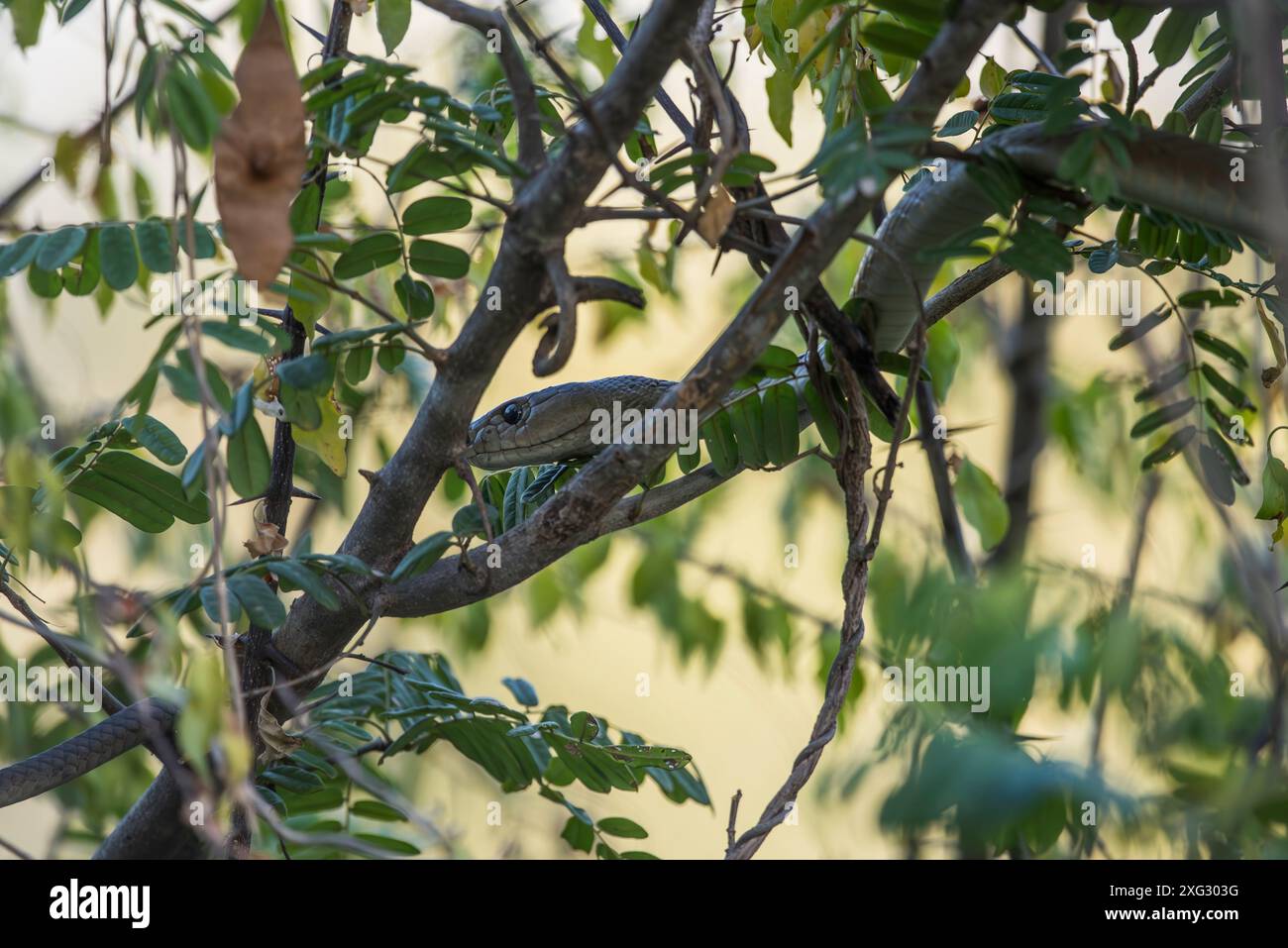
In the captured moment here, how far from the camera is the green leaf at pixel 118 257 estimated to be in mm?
1276

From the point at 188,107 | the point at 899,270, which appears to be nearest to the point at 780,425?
the point at 899,270

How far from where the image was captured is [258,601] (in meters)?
1.21

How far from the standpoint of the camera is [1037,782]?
1.01 m

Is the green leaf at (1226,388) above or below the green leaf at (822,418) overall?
above

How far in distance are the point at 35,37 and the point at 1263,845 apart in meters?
1.66

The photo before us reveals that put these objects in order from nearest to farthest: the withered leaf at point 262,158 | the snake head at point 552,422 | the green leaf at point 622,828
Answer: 1. the withered leaf at point 262,158
2. the snake head at point 552,422
3. the green leaf at point 622,828

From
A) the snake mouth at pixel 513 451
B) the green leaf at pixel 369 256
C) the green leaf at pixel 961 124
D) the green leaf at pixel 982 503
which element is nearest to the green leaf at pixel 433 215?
the green leaf at pixel 369 256

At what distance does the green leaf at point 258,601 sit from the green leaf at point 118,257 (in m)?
0.35

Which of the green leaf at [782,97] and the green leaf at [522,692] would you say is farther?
the green leaf at [522,692]

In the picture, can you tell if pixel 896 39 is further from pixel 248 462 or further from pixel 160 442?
pixel 160 442

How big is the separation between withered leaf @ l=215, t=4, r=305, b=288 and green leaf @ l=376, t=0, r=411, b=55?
52 centimetres

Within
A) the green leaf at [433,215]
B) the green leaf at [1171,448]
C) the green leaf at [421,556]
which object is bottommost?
the green leaf at [421,556]

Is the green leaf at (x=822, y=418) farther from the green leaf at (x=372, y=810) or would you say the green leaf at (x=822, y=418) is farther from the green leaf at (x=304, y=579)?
the green leaf at (x=372, y=810)
